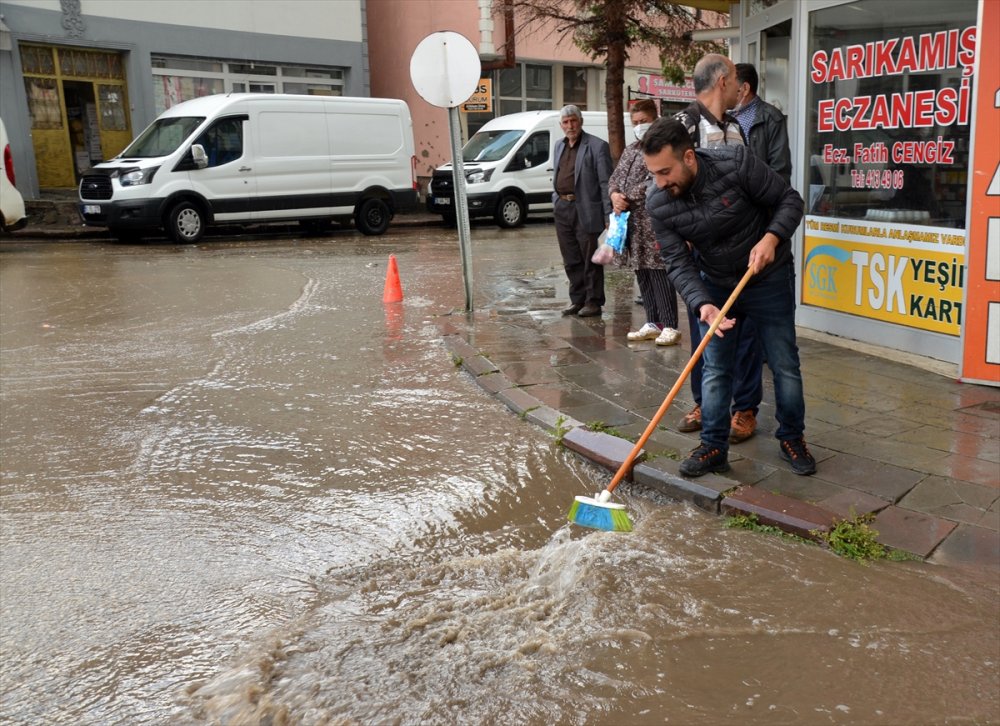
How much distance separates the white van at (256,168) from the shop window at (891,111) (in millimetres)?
11233

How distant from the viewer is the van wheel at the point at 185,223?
52.4 ft

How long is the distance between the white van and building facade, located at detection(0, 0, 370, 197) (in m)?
3.98

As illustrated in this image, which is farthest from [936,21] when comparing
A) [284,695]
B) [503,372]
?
[284,695]

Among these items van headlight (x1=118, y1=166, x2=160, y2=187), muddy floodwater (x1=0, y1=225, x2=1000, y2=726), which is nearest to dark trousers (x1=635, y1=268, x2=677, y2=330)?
muddy floodwater (x1=0, y1=225, x2=1000, y2=726)

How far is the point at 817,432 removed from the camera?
5.17 m

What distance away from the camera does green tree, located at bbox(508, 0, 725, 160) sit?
13172mm

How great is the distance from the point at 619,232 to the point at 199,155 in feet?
34.1

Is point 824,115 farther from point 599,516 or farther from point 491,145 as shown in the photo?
point 491,145

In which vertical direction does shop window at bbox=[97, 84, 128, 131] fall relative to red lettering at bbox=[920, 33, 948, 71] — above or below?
above

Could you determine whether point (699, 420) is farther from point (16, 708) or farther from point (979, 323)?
point (16, 708)

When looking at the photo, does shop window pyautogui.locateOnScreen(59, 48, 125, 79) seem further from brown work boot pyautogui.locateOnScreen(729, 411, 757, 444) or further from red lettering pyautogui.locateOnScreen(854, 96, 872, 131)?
brown work boot pyautogui.locateOnScreen(729, 411, 757, 444)

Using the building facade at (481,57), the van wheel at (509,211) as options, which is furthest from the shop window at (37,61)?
the van wheel at (509,211)

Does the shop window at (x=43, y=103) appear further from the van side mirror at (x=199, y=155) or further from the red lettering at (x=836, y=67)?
the red lettering at (x=836, y=67)

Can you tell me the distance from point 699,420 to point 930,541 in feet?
5.48
